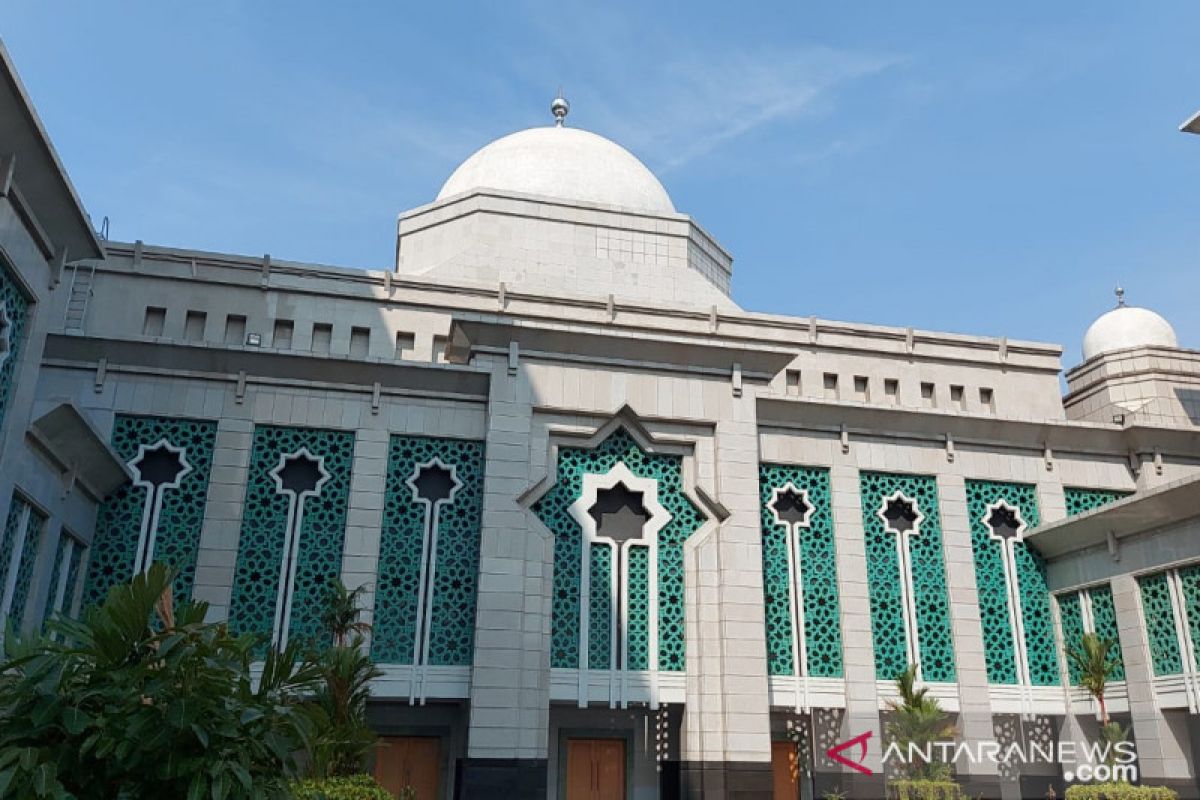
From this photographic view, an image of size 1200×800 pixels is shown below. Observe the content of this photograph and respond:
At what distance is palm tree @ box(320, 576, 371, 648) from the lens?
14516mm

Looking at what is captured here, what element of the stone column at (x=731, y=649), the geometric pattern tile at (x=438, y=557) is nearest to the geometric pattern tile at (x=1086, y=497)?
the stone column at (x=731, y=649)

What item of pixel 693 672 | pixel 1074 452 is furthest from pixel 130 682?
pixel 1074 452

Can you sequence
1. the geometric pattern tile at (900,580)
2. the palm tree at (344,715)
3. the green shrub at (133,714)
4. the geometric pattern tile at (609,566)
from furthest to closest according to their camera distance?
the geometric pattern tile at (900,580) → the geometric pattern tile at (609,566) → the palm tree at (344,715) → the green shrub at (133,714)

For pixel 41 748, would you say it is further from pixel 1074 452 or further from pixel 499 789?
pixel 1074 452

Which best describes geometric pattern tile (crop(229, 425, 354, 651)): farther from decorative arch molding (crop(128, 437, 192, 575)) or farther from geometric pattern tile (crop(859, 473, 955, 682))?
geometric pattern tile (crop(859, 473, 955, 682))

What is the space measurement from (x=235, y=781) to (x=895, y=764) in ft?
43.9

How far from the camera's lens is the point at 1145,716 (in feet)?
52.6

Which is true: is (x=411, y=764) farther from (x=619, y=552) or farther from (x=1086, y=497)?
(x=1086, y=497)

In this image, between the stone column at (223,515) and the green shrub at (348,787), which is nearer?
the green shrub at (348,787)

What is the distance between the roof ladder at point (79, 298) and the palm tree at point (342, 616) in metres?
7.57

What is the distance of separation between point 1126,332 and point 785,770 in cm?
1498

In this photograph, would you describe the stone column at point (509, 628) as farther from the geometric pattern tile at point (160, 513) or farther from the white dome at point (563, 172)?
the white dome at point (563, 172)

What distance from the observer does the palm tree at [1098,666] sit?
54.5ft

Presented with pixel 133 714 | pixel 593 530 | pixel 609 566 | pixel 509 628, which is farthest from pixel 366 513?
pixel 133 714
